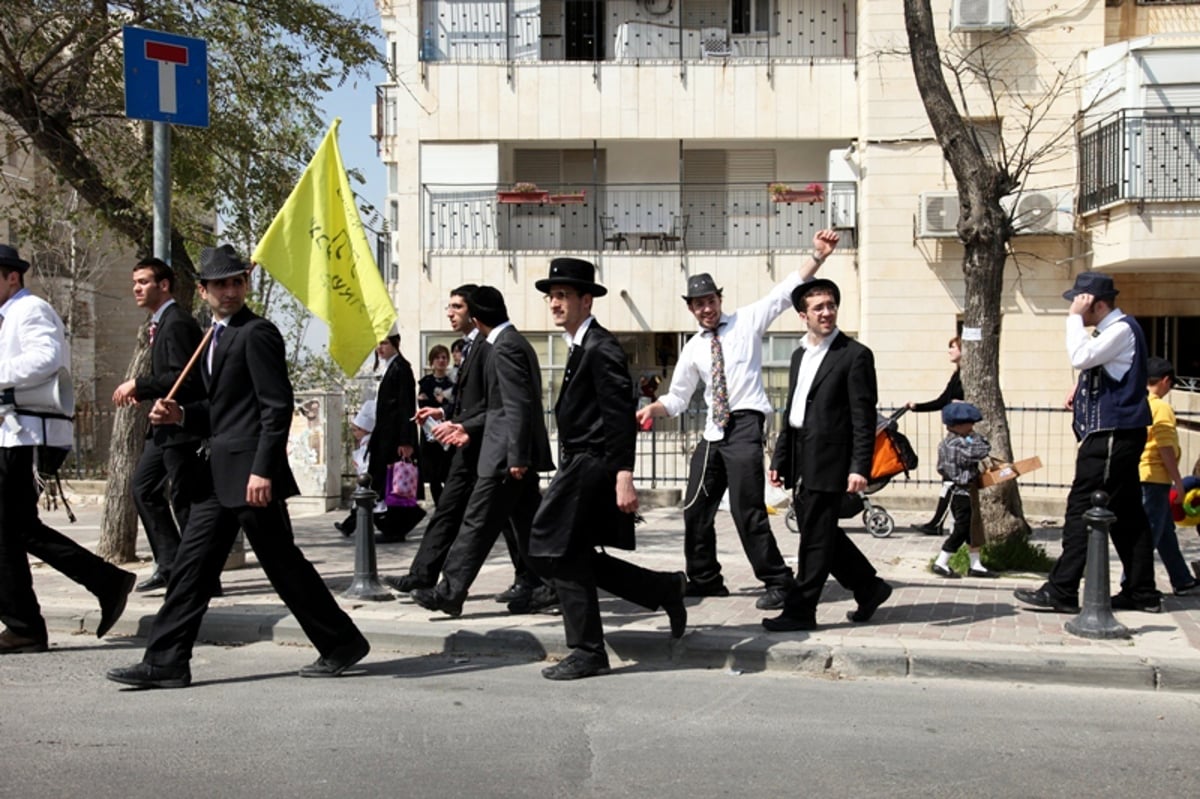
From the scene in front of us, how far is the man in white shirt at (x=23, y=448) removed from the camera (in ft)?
22.6

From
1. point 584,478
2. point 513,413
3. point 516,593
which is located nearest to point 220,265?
point 513,413

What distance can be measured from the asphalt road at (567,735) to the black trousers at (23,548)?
0.93ft

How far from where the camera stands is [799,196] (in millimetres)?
20578

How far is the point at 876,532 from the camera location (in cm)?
1239

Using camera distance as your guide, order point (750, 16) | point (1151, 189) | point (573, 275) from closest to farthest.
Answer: point (573, 275) < point (1151, 189) < point (750, 16)

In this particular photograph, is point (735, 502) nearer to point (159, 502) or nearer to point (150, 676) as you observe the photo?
point (150, 676)

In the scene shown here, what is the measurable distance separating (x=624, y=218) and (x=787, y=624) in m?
14.9

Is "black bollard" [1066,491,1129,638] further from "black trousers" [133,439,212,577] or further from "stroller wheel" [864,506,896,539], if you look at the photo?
"black trousers" [133,439,212,577]

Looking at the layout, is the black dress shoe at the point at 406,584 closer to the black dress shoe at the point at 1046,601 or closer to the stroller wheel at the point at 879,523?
the black dress shoe at the point at 1046,601

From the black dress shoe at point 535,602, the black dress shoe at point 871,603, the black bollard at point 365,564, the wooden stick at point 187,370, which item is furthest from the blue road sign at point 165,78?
the black dress shoe at point 871,603

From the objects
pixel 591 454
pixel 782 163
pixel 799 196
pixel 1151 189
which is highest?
pixel 782 163

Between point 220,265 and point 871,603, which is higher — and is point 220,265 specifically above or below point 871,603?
above

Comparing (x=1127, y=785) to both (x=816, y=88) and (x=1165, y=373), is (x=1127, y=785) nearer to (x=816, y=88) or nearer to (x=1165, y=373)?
(x=1165, y=373)

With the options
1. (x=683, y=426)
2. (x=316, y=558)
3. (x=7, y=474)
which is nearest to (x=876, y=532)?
(x=683, y=426)
